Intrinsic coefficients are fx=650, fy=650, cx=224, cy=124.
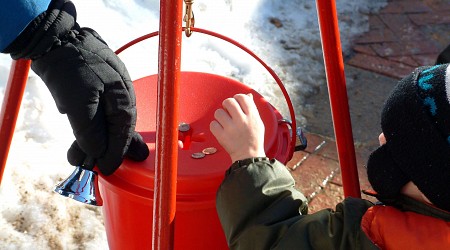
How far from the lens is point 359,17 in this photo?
3.32 meters

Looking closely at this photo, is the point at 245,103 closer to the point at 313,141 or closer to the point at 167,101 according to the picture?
the point at 167,101

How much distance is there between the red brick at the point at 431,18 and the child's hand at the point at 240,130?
2.32m

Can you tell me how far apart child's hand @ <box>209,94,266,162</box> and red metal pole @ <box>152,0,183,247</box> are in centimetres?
21

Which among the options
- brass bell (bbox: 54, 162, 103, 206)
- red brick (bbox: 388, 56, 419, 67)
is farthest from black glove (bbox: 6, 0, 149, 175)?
red brick (bbox: 388, 56, 419, 67)

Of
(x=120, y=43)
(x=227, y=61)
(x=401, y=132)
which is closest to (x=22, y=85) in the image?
(x=401, y=132)

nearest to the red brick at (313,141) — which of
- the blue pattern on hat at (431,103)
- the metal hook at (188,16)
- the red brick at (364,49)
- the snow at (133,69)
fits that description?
the snow at (133,69)

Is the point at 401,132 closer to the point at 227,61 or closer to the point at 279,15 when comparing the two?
the point at 227,61

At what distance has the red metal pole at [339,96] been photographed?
139 cm

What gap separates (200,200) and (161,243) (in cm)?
23

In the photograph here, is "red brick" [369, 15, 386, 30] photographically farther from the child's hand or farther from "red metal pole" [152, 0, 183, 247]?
"red metal pole" [152, 0, 183, 247]

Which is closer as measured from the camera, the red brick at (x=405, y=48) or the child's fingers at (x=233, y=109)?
the child's fingers at (x=233, y=109)

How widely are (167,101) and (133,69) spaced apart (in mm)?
1507

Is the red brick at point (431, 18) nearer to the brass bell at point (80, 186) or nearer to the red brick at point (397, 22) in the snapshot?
the red brick at point (397, 22)

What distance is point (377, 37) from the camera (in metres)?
3.19
